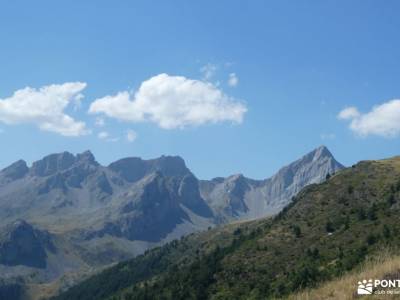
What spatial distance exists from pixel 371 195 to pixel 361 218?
25.1 meters

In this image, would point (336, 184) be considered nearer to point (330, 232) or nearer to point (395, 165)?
point (395, 165)

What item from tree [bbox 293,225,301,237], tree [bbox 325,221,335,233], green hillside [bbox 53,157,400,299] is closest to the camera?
green hillside [bbox 53,157,400,299]

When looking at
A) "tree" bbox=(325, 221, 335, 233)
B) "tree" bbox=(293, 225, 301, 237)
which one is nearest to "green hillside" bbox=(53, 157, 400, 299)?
"tree" bbox=(325, 221, 335, 233)

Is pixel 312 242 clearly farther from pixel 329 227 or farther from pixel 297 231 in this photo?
pixel 297 231

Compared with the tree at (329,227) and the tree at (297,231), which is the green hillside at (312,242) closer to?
the tree at (329,227)

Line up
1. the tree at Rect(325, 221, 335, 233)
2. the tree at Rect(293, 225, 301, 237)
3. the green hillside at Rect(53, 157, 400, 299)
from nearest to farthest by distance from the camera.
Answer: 1. the green hillside at Rect(53, 157, 400, 299)
2. the tree at Rect(325, 221, 335, 233)
3. the tree at Rect(293, 225, 301, 237)

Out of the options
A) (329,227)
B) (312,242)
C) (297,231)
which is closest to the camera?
(312,242)

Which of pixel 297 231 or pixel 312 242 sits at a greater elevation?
pixel 297 231

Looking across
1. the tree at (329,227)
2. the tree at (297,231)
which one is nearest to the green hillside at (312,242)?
the tree at (329,227)

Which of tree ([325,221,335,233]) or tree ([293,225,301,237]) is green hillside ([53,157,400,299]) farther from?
tree ([293,225,301,237])

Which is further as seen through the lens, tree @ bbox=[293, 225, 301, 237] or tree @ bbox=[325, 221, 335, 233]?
tree @ bbox=[293, 225, 301, 237]

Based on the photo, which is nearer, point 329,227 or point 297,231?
point 329,227

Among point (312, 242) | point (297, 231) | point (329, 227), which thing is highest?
point (329, 227)

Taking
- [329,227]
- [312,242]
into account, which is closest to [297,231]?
[329,227]
